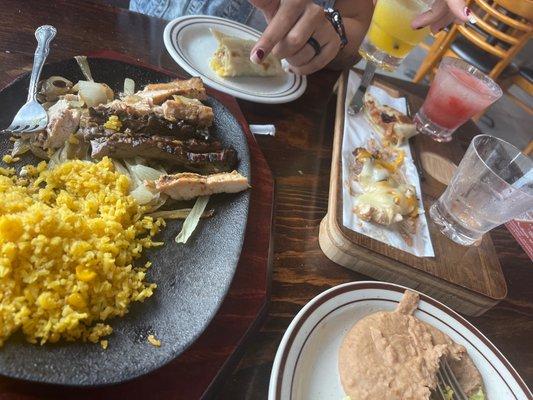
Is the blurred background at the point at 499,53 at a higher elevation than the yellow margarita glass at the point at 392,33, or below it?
below

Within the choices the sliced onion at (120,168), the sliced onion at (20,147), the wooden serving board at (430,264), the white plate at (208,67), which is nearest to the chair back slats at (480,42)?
the white plate at (208,67)

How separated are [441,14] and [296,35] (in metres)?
0.66

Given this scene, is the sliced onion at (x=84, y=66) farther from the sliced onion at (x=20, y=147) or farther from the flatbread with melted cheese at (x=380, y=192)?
the flatbread with melted cheese at (x=380, y=192)

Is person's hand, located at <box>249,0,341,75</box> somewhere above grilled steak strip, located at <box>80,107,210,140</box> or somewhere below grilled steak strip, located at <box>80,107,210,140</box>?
above

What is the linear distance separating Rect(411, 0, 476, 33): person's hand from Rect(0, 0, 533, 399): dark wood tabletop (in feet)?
1.56

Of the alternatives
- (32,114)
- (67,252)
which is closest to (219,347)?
(67,252)

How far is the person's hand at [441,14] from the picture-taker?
1566 millimetres

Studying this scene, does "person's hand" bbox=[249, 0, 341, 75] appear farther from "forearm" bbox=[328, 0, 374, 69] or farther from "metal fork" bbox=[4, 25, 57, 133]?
"metal fork" bbox=[4, 25, 57, 133]

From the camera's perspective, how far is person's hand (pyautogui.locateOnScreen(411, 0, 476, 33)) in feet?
5.14

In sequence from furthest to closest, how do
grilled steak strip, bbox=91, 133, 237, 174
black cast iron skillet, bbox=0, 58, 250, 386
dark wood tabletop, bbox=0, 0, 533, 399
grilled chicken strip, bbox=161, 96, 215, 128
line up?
grilled chicken strip, bbox=161, 96, 215, 128, grilled steak strip, bbox=91, 133, 237, 174, dark wood tabletop, bbox=0, 0, 533, 399, black cast iron skillet, bbox=0, 58, 250, 386

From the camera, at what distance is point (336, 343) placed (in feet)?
3.19

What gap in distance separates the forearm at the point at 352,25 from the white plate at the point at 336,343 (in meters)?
1.31

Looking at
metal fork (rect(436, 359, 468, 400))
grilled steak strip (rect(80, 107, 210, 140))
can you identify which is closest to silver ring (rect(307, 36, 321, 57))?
grilled steak strip (rect(80, 107, 210, 140))

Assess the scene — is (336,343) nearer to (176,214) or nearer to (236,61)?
(176,214)
